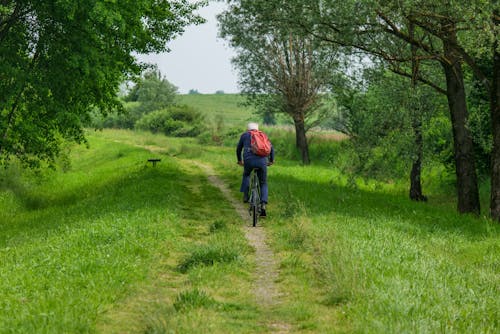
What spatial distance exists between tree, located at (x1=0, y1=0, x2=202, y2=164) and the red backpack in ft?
18.3

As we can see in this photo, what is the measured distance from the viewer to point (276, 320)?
23.6ft

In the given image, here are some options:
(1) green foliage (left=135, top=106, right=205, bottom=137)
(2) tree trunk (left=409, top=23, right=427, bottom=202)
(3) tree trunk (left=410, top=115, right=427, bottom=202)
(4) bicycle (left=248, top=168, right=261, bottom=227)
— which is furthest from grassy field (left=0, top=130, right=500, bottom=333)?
(1) green foliage (left=135, top=106, right=205, bottom=137)

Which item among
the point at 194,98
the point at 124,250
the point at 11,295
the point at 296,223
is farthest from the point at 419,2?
the point at 194,98

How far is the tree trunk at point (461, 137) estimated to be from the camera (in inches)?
734

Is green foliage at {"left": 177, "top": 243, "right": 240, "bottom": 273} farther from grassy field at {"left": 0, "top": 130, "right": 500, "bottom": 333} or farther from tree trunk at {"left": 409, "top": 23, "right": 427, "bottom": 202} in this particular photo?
tree trunk at {"left": 409, "top": 23, "right": 427, "bottom": 202}

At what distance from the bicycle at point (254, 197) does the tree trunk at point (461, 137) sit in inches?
303

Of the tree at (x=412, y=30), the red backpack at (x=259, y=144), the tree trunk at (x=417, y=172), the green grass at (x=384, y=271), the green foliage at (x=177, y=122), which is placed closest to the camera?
the green grass at (x=384, y=271)

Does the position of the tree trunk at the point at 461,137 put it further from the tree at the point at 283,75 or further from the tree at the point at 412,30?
the tree at the point at 283,75

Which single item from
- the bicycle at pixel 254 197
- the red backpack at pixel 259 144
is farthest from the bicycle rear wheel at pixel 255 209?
the red backpack at pixel 259 144

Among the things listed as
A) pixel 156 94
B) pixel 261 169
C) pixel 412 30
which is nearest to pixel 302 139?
pixel 412 30

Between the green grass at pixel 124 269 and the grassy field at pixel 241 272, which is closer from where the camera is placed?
the grassy field at pixel 241 272

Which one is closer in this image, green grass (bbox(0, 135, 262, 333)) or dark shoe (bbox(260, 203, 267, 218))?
green grass (bbox(0, 135, 262, 333))

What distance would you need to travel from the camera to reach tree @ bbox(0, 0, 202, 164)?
18.0 m

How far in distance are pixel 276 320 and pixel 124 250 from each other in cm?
418
